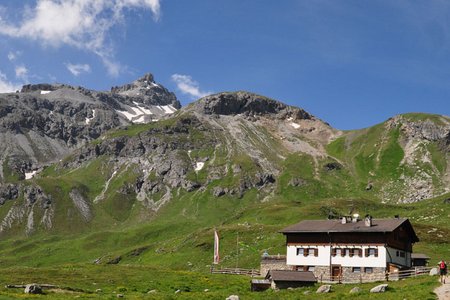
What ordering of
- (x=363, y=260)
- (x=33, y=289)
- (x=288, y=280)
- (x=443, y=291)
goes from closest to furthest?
(x=443, y=291) < (x=33, y=289) < (x=288, y=280) < (x=363, y=260)

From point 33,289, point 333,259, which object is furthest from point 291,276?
point 33,289

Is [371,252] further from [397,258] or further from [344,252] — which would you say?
[397,258]

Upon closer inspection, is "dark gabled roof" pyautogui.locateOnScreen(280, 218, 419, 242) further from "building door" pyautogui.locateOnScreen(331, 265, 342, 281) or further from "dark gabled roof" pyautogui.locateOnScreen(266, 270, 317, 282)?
"dark gabled roof" pyautogui.locateOnScreen(266, 270, 317, 282)

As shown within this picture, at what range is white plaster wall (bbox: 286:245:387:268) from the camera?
7562 centimetres

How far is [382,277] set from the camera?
67.2 metres

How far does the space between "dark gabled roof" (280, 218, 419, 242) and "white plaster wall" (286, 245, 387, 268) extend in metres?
2.35

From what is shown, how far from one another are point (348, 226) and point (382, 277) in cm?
1389

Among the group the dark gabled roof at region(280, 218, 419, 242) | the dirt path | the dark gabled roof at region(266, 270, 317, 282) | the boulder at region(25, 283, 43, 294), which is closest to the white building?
the dark gabled roof at region(280, 218, 419, 242)

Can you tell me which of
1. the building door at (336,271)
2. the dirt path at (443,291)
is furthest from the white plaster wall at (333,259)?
the dirt path at (443,291)

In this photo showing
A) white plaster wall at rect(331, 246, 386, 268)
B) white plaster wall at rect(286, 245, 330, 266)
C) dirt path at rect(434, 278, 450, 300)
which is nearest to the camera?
dirt path at rect(434, 278, 450, 300)

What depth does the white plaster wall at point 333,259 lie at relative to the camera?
75.6 metres

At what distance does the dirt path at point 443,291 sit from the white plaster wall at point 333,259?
83.2 feet

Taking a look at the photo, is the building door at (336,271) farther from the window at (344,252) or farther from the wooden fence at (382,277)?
the wooden fence at (382,277)

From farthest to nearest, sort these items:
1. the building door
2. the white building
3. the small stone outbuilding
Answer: the building door → the white building → the small stone outbuilding
